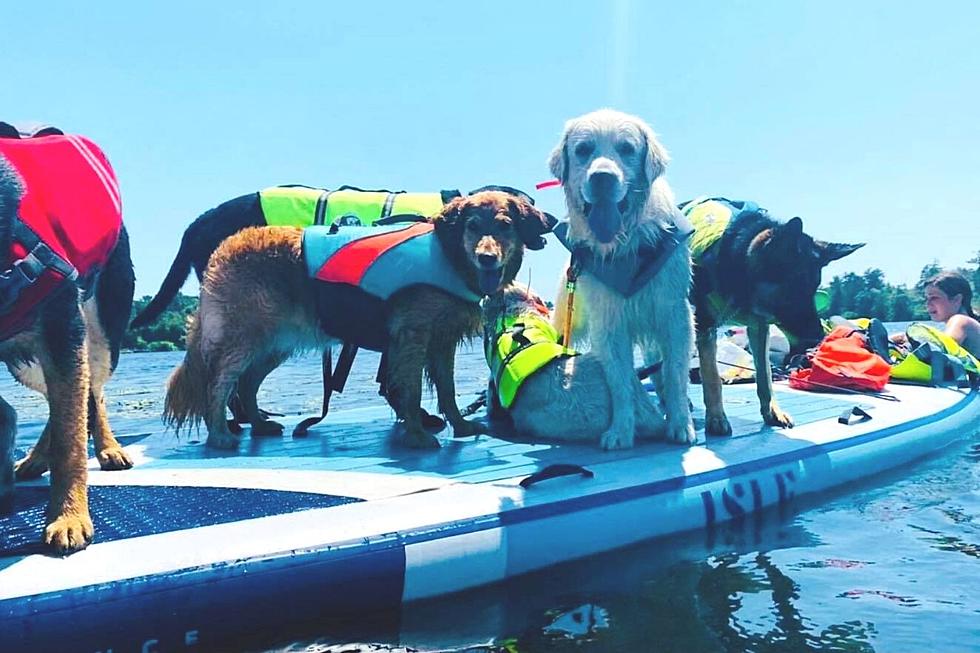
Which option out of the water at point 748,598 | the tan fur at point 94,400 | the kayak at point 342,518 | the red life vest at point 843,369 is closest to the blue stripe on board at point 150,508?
the kayak at point 342,518

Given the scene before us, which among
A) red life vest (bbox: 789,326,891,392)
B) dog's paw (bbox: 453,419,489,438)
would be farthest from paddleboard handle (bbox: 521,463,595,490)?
red life vest (bbox: 789,326,891,392)

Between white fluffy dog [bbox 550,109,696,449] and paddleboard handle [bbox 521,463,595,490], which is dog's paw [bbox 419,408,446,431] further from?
paddleboard handle [bbox 521,463,595,490]

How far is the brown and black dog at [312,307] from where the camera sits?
4.86 meters

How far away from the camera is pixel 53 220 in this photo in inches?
120

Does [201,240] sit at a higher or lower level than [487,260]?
higher

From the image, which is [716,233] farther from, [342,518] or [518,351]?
[342,518]

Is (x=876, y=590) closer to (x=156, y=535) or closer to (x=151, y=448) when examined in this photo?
(x=156, y=535)

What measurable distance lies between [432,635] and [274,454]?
2.00 meters

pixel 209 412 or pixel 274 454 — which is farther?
pixel 209 412

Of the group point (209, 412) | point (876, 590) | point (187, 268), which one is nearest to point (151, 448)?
point (209, 412)

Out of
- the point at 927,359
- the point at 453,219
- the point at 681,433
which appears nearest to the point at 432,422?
the point at 453,219

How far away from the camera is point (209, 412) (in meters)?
5.03

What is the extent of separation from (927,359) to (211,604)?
7.85 m

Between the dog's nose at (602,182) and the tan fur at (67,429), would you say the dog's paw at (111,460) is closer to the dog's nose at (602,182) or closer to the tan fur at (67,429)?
the tan fur at (67,429)
